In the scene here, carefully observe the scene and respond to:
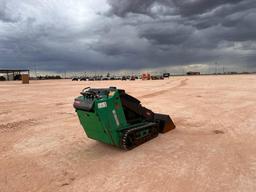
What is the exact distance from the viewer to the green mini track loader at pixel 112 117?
20.7 feet

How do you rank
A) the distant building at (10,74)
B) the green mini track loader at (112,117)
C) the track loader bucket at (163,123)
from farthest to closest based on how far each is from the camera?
the distant building at (10,74) → the track loader bucket at (163,123) → the green mini track loader at (112,117)

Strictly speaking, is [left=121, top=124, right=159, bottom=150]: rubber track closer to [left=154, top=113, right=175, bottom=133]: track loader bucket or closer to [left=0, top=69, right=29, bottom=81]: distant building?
[left=154, top=113, right=175, bottom=133]: track loader bucket

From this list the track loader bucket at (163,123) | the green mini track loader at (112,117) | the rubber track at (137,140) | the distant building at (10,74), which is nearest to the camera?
the green mini track loader at (112,117)

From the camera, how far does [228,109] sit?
13594 millimetres

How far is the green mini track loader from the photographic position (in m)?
6.30

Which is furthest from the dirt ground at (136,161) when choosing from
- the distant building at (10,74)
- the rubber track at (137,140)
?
the distant building at (10,74)

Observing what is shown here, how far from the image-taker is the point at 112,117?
6523mm

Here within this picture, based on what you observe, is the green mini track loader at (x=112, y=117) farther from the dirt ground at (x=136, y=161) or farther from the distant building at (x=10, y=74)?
the distant building at (x=10, y=74)

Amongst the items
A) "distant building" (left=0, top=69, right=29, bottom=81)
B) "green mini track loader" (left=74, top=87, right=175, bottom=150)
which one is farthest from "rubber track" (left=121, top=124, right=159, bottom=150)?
"distant building" (left=0, top=69, right=29, bottom=81)

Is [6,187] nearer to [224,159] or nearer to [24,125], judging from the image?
[224,159]

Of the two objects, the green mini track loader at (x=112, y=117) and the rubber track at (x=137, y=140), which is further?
the rubber track at (x=137, y=140)

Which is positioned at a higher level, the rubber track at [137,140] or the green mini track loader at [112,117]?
the green mini track loader at [112,117]

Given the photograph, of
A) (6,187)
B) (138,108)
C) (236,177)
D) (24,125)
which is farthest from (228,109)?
(6,187)

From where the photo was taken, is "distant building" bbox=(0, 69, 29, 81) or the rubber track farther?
"distant building" bbox=(0, 69, 29, 81)
